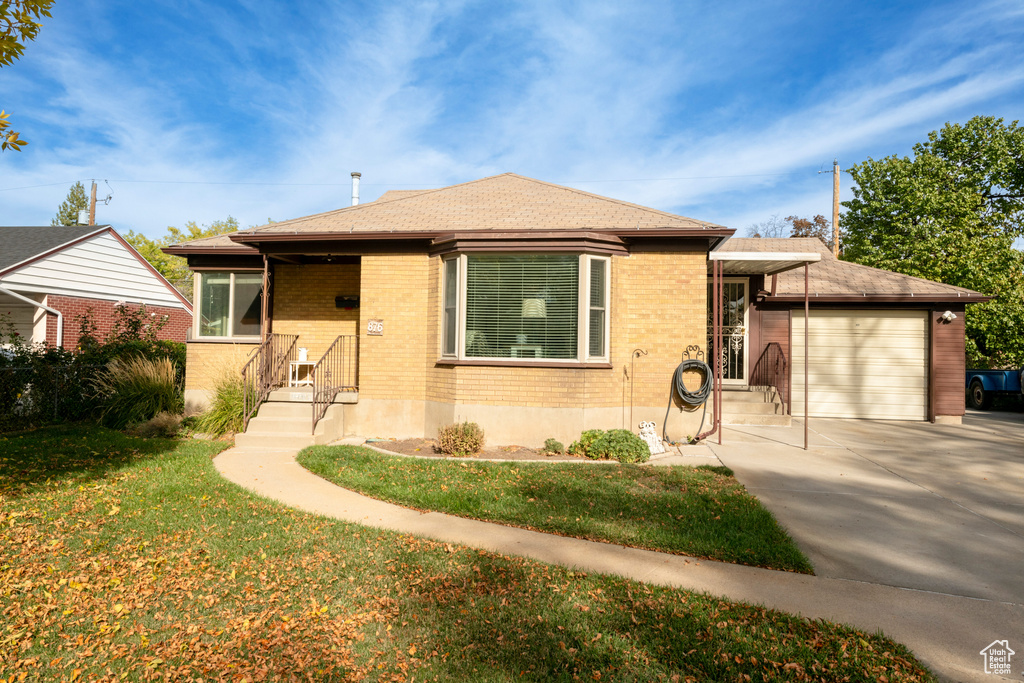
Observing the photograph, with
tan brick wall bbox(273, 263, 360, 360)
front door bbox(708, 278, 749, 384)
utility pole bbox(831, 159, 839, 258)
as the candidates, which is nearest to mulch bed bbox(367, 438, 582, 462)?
tan brick wall bbox(273, 263, 360, 360)

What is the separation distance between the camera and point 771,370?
41.8 ft

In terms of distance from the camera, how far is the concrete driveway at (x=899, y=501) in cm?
452

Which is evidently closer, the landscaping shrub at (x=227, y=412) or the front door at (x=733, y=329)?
the landscaping shrub at (x=227, y=412)

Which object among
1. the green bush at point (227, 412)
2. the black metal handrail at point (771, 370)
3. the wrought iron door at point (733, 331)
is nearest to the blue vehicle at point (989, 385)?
the black metal handrail at point (771, 370)

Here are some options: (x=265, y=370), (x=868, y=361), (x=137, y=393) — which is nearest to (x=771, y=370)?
(x=868, y=361)

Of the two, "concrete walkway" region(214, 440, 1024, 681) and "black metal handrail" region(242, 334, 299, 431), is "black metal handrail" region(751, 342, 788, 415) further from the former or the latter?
"black metal handrail" region(242, 334, 299, 431)

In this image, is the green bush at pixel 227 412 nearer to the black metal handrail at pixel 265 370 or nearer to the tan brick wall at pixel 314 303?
the black metal handrail at pixel 265 370

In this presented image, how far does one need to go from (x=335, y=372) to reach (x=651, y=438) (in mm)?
5805

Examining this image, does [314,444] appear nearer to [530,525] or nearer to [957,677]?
[530,525]

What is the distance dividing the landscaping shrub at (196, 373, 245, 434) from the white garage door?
11746mm

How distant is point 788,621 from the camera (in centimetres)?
364

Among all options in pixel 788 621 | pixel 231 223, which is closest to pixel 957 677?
pixel 788 621

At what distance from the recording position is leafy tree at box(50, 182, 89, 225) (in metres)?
46.4

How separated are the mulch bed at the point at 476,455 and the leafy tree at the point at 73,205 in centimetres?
5027
